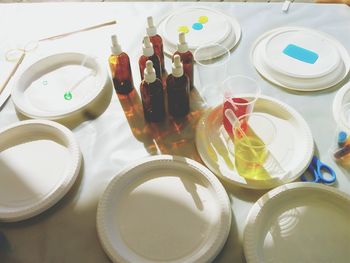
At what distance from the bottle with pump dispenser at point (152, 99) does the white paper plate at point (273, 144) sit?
111 mm

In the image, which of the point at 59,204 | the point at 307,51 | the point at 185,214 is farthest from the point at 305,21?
the point at 59,204

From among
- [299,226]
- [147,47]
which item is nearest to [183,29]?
[147,47]

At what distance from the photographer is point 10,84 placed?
3.54 feet

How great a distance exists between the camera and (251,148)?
0.82 meters

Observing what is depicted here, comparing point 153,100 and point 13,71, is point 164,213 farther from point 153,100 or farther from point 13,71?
point 13,71

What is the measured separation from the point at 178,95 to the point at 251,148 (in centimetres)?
23

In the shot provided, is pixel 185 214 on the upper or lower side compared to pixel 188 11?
lower

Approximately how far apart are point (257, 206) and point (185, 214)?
152 mm

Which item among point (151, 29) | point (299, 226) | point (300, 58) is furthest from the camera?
point (300, 58)

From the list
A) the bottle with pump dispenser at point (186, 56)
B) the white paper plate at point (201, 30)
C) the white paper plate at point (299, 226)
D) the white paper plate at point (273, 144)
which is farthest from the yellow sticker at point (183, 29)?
the white paper plate at point (299, 226)

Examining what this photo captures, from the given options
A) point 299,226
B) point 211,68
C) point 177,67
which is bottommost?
point 299,226

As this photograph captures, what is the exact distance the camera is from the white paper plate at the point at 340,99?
0.94 metres

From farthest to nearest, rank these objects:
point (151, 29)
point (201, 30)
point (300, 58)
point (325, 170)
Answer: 1. point (201, 30)
2. point (300, 58)
3. point (151, 29)
4. point (325, 170)

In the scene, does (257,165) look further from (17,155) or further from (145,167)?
(17,155)
